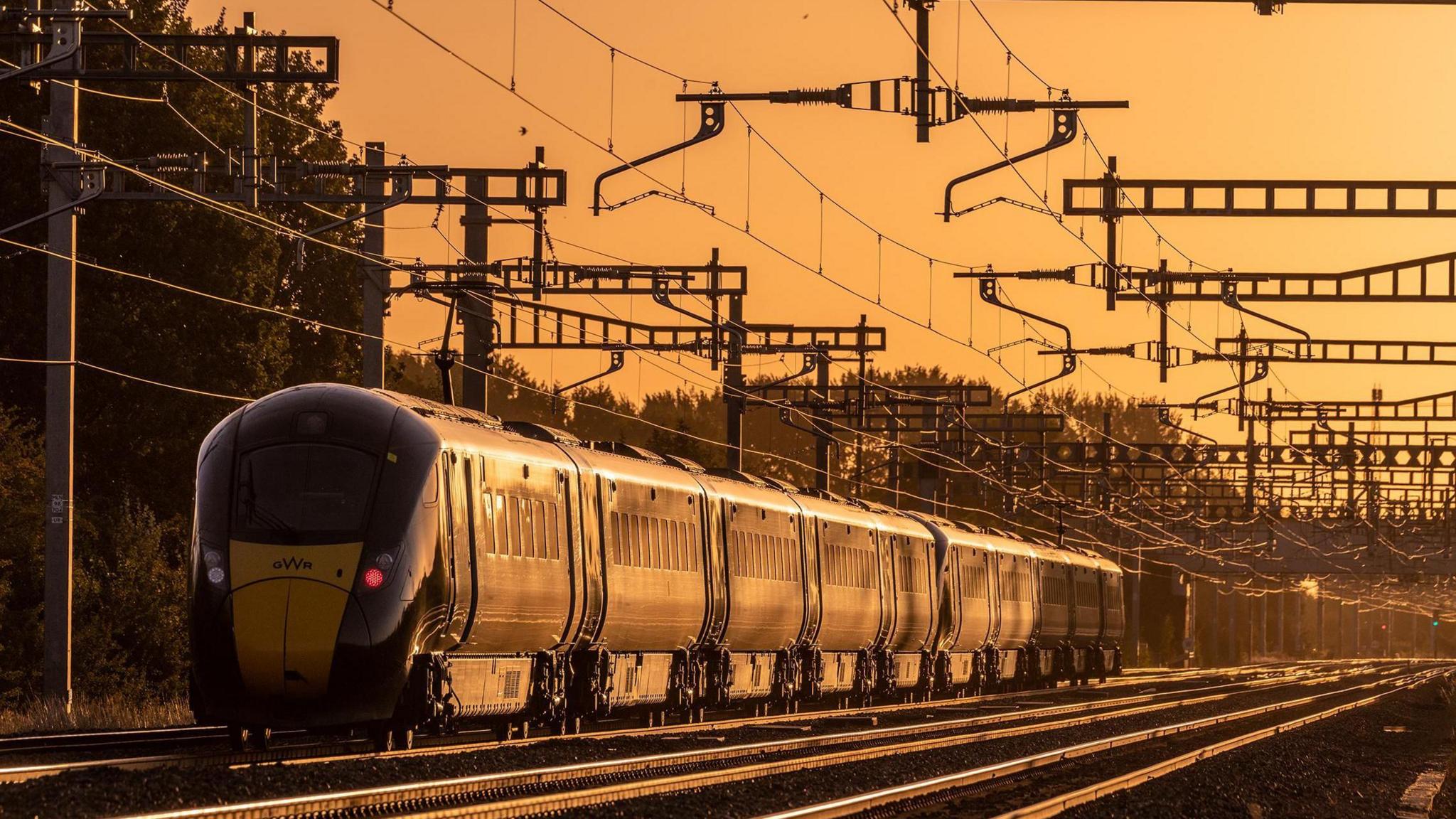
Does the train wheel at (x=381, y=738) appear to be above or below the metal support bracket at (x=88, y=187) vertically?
below

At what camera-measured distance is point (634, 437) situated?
481 ft

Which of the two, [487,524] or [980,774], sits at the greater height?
[487,524]

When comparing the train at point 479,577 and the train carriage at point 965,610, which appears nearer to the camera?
the train at point 479,577

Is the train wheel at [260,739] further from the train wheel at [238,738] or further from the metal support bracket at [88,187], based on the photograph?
the metal support bracket at [88,187]

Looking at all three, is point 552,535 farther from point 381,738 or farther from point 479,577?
point 381,738

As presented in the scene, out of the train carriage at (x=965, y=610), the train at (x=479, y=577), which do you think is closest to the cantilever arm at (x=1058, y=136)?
the train at (x=479, y=577)

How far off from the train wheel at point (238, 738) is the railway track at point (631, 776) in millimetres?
3272

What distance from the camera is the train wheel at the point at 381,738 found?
22.0m

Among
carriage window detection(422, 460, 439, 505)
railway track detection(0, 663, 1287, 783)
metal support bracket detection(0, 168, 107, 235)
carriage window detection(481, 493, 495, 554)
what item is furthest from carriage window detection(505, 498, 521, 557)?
metal support bracket detection(0, 168, 107, 235)

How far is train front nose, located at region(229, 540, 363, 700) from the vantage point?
21.0 meters

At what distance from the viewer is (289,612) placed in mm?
21031

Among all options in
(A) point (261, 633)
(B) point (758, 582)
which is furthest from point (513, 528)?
(B) point (758, 582)

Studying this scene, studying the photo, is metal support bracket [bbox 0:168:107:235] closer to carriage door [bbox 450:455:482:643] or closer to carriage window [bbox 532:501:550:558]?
carriage window [bbox 532:501:550:558]

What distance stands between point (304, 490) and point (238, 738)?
2.58m
